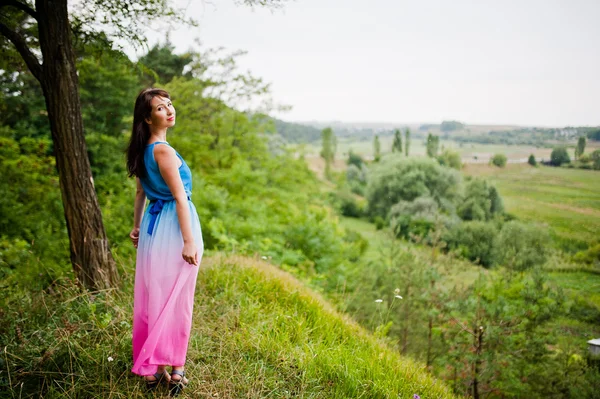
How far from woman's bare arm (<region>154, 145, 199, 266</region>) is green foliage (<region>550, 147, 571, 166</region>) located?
476 inches

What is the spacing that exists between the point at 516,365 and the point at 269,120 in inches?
427

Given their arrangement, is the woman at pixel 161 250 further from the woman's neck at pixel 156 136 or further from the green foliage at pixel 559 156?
the green foliage at pixel 559 156

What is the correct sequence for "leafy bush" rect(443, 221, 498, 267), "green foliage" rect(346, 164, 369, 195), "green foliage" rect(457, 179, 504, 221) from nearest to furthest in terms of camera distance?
"leafy bush" rect(443, 221, 498, 267)
"green foliage" rect(457, 179, 504, 221)
"green foliage" rect(346, 164, 369, 195)

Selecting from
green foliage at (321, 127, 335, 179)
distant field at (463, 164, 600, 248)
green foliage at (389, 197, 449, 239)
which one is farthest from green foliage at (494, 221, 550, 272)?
green foliage at (321, 127, 335, 179)

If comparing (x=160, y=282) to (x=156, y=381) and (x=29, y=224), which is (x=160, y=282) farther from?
(x=29, y=224)

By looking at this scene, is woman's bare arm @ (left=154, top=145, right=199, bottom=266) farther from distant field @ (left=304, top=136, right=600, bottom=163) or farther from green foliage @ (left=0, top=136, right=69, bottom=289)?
distant field @ (left=304, top=136, right=600, bottom=163)

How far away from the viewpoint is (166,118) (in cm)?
241

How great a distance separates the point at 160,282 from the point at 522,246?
10602 millimetres

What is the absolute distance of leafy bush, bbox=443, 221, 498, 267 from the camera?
15.1m

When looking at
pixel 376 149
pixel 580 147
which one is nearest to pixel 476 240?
pixel 580 147

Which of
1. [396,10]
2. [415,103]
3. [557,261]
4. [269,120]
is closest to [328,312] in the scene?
[557,261]

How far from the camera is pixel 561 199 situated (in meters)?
11.3

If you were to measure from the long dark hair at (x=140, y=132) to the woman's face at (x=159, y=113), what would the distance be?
3cm

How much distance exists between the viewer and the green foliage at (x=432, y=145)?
1040 inches
